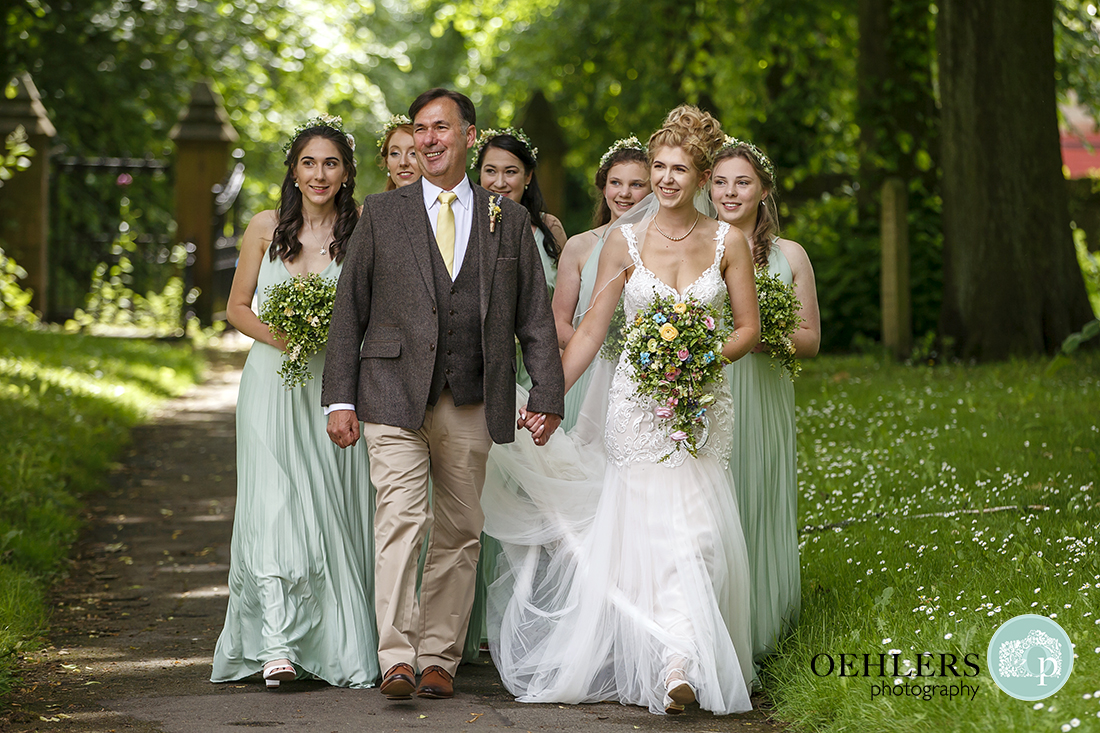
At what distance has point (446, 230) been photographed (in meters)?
5.14

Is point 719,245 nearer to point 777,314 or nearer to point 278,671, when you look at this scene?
point 777,314

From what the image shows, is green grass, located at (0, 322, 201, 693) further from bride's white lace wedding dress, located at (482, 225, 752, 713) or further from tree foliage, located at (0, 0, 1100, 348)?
tree foliage, located at (0, 0, 1100, 348)

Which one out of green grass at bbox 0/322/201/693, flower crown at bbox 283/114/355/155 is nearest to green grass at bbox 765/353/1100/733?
flower crown at bbox 283/114/355/155

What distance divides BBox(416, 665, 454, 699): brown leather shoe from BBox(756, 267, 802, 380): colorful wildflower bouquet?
2040 millimetres

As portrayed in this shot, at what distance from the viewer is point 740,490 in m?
5.58

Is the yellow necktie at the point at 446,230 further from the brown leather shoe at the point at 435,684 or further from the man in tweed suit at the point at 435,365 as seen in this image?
the brown leather shoe at the point at 435,684

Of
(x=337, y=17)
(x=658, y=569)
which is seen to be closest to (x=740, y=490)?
A: (x=658, y=569)

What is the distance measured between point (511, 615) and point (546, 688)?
44 cm

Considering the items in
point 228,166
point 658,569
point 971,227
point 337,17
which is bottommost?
point 658,569

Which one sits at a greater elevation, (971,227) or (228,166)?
(228,166)

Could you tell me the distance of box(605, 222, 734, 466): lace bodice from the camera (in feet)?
16.8

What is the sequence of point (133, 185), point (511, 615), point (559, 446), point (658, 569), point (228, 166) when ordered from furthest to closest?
point (133, 185), point (228, 166), point (559, 446), point (511, 615), point (658, 569)

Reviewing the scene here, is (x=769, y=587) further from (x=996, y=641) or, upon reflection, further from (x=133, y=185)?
(x=133, y=185)

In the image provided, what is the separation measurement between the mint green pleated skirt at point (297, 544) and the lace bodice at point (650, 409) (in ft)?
3.97
